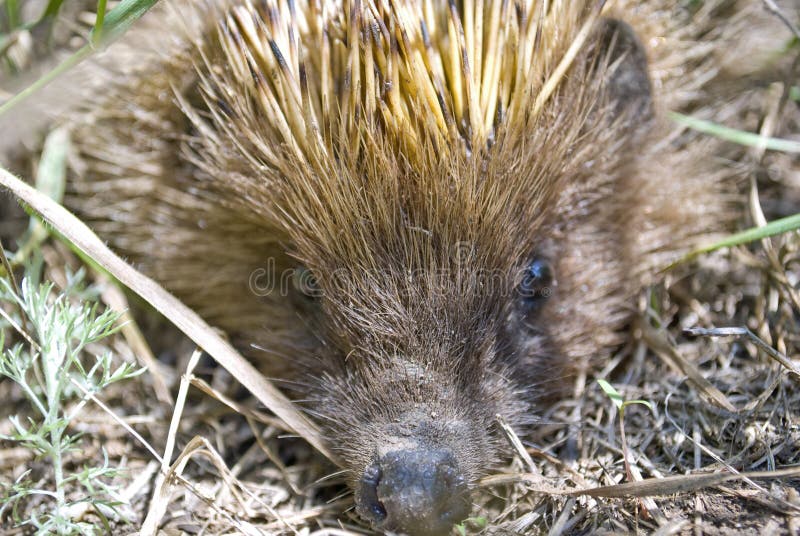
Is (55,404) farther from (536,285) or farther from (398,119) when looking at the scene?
(536,285)

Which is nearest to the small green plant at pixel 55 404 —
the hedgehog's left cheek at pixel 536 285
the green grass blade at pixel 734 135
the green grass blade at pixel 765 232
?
the hedgehog's left cheek at pixel 536 285

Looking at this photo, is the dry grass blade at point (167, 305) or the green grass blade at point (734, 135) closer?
the dry grass blade at point (167, 305)

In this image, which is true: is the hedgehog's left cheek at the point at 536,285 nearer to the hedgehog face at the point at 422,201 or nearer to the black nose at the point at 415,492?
the hedgehog face at the point at 422,201

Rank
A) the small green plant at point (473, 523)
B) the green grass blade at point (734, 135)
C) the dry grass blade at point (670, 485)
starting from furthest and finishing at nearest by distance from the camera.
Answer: the green grass blade at point (734, 135), the small green plant at point (473, 523), the dry grass blade at point (670, 485)

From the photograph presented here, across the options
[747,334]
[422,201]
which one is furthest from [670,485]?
[422,201]

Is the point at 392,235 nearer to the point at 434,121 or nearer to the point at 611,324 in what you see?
the point at 434,121
